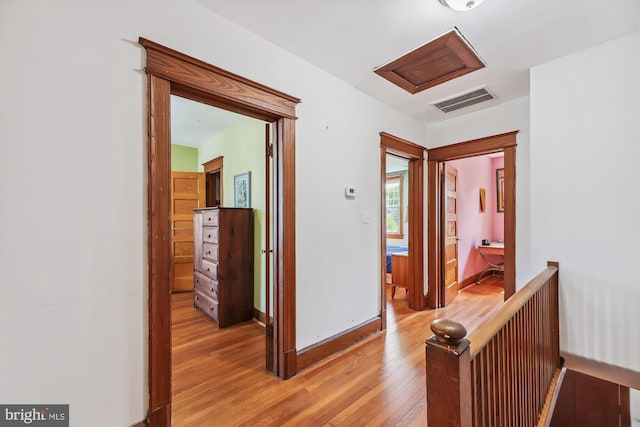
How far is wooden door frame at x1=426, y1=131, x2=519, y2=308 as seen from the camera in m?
3.07

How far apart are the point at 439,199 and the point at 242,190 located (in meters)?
2.73

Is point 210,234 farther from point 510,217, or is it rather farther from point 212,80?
point 510,217

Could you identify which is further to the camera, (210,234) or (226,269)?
(210,234)

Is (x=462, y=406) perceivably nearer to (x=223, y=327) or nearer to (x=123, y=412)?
(x=123, y=412)

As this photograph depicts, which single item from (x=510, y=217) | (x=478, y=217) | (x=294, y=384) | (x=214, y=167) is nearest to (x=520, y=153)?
(x=510, y=217)

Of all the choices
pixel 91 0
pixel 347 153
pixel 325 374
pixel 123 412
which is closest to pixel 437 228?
pixel 347 153

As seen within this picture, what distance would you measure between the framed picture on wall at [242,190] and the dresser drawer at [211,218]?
1.61ft

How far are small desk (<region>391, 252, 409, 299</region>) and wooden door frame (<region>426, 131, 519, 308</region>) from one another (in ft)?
1.19

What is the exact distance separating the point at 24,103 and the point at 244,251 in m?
2.45

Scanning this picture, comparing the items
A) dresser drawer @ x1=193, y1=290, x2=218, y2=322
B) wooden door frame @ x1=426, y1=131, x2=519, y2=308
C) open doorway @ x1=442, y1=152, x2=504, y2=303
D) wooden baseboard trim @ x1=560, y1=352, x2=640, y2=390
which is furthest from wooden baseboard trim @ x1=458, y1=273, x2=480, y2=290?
dresser drawer @ x1=193, y1=290, x2=218, y2=322

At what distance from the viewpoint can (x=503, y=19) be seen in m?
1.82

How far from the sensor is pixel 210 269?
338 cm

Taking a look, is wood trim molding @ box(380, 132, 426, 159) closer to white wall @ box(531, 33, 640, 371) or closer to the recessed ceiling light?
white wall @ box(531, 33, 640, 371)

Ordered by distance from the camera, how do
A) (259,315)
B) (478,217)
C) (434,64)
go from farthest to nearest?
1. (478,217)
2. (259,315)
3. (434,64)
